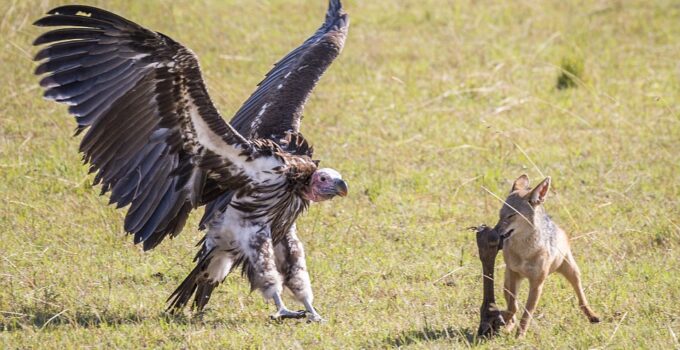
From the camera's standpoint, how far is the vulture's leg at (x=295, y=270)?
7086mm

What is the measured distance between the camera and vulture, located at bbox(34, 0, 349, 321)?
21.0ft

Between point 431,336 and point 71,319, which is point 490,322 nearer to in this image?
point 431,336

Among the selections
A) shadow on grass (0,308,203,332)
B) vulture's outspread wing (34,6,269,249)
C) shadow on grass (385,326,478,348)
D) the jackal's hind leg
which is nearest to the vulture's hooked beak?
vulture's outspread wing (34,6,269,249)

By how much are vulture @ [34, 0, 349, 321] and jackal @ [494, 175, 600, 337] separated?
113 cm

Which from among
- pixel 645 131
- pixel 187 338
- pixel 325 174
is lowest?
pixel 645 131

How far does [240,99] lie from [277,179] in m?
4.16

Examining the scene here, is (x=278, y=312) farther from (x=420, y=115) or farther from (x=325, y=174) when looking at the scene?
(x=420, y=115)

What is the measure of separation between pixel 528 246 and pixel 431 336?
2.43 feet

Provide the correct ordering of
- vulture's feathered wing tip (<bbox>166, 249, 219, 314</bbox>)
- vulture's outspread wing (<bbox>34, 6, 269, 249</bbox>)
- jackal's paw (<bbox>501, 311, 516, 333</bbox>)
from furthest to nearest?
vulture's feathered wing tip (<bbox>166, 249, 219, 314</bbox>), jackal's paw (<bbox>501, 311, 516, 333</bbox>), vulture's outspread wing (<bbox>34, 6, 269, 249</bbox>)

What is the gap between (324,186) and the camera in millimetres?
7137

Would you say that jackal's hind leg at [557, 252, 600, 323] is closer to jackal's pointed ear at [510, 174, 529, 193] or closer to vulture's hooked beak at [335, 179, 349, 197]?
jackal's pointed ear at [510, 174, 529, 193]

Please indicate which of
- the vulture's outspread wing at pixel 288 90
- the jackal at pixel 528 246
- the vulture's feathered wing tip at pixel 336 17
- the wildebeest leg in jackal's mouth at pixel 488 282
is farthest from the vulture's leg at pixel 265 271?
the vulture's feathered wing tip at pixel 336 17

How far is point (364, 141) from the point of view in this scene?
416 inches

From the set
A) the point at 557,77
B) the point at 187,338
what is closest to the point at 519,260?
the point at 187,338
